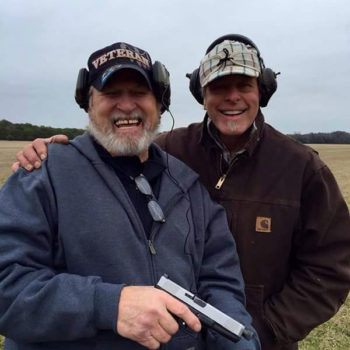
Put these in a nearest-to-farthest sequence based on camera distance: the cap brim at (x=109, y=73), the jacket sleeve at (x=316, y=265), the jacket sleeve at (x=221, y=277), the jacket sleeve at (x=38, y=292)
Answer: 1. the jacket sleeve at (x=38, y=292)
2. the jacket sleeve at (x=221, y=277)
3. the cap brim at (x=109, y=73)
4. the jacket sleeve at (x=316, y=265)

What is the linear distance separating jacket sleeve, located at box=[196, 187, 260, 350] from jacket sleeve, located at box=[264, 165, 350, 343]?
0.64 metres

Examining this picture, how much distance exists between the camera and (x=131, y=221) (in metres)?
2.46

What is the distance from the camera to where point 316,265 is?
3232mm

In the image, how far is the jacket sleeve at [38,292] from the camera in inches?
81.4

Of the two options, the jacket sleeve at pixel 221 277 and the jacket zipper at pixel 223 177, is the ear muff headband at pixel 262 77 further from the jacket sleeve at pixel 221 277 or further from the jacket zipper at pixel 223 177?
the jacket sleeve at pixel 221 277

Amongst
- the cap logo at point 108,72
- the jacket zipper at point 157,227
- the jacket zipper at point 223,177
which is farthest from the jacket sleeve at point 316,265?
the cap logo at point 108,72

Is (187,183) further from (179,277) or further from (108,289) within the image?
(108,289)

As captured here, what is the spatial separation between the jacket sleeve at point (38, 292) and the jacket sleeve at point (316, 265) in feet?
5.43

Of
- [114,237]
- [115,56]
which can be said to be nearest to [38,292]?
[114,237]

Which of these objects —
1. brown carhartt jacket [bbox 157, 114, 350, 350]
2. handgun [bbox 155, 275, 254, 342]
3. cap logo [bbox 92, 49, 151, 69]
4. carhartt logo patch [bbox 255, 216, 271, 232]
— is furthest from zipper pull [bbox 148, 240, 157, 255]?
cap logo [bbox 92, 49, 151, 69]

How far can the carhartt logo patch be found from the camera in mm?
3225

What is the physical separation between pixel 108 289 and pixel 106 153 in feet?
3.27

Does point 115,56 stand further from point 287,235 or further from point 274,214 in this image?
point 287,235

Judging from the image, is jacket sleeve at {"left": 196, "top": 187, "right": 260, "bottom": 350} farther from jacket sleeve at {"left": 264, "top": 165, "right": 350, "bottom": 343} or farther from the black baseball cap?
the black baseball cap
